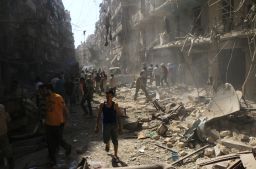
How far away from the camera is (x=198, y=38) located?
19.6 metres

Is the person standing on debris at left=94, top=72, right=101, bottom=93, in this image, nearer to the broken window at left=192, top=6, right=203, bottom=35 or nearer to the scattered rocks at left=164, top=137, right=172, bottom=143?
the broken window at left=192, top=6, right=203, bottom=35

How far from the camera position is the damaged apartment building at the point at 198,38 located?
15289 mm

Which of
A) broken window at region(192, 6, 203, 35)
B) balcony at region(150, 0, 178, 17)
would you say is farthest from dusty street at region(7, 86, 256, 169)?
balcony at region(150, 0, 178, 17)

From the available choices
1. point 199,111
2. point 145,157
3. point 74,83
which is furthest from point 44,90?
point 74,83

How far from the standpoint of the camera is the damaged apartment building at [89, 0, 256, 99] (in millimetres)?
15289

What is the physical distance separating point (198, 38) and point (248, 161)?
14569mm

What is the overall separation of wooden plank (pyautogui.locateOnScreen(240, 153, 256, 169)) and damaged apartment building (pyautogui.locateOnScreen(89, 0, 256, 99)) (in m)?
1.22

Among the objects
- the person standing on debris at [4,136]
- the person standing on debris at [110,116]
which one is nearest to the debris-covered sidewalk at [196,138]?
the person standing on debris at [110,116]

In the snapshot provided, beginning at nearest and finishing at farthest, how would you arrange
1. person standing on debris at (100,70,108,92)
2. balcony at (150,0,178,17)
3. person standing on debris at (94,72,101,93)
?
person standing on debris at (100,70,108,92), person standing on debris at (94,72,101,93), balcony at (150,0,178,17)

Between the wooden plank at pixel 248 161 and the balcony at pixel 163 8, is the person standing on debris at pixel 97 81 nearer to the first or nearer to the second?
the balcony at pixel 163 8

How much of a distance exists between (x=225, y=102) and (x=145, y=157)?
381 centimetres

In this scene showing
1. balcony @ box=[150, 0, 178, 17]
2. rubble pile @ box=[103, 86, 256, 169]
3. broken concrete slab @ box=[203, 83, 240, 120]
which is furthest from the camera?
balcony @ box=[150, 0, 178, 17]

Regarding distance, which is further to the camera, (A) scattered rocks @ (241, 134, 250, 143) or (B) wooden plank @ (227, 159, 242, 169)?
(A) scattered rocks @ (241, 134, 250, 143)

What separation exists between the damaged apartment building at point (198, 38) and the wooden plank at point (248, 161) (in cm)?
122
